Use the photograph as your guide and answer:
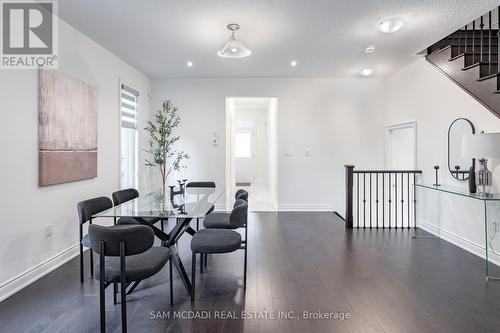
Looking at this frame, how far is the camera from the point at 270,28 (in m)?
3.52

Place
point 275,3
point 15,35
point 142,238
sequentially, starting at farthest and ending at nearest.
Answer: point 275,3, point 15,35, point 142,238

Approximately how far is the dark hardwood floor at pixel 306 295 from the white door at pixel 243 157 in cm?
676

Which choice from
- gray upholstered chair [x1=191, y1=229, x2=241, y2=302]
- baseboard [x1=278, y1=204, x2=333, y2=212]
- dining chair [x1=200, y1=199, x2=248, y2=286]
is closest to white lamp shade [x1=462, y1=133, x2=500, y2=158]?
dining chair [x1=200, y1=199, x2=248, y2=286]

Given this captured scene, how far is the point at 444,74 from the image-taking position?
4113mm

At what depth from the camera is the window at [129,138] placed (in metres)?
4.94

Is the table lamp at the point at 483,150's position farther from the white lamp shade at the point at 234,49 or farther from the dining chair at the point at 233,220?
the white lamp shade at the point at 234,49

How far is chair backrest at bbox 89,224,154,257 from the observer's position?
184cm

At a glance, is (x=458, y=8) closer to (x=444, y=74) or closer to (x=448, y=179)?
(x=444, y=74)

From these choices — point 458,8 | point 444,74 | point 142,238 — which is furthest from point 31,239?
point 444,74

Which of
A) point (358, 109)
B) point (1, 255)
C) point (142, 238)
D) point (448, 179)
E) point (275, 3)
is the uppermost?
point (275, 3)

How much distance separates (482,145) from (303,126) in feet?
10.8

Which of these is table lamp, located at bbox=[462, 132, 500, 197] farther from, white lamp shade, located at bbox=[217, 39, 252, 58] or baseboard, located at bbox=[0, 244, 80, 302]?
baseboard, located at bbox=[0, 244, 80, 302]

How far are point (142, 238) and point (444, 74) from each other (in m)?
4.47

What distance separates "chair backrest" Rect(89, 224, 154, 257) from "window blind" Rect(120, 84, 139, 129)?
132 inches
